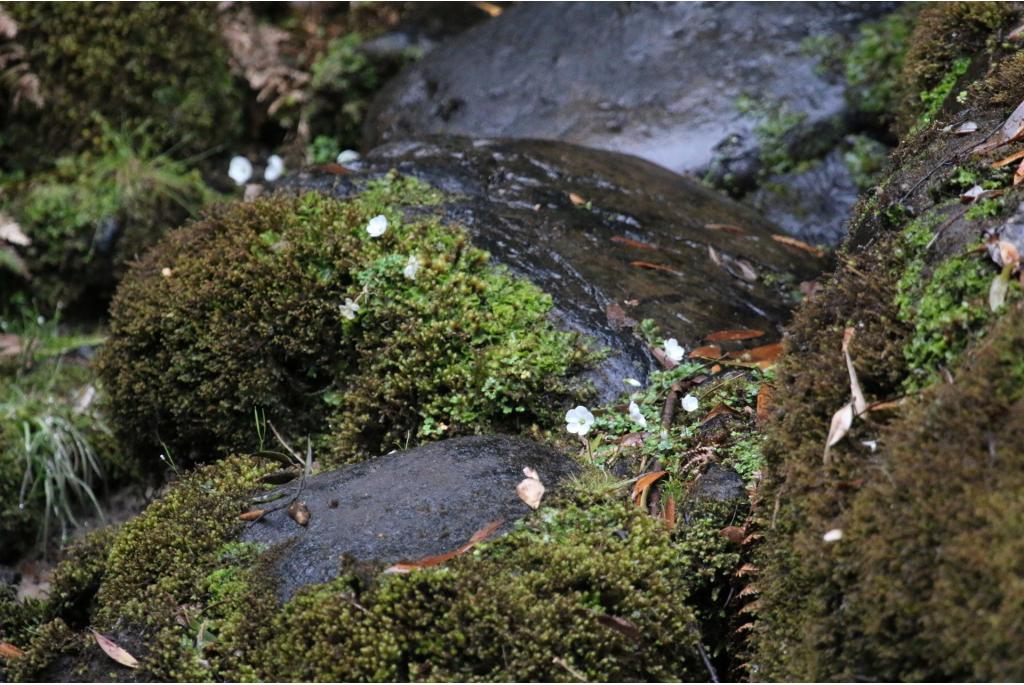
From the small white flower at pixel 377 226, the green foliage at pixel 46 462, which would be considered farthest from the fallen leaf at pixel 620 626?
the green foliage at pixel 46 462

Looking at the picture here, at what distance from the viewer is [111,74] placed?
7086 millimetres

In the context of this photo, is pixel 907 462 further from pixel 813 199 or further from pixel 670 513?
pixel 813 199

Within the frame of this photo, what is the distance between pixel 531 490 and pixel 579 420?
565 mm

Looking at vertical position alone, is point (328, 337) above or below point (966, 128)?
below

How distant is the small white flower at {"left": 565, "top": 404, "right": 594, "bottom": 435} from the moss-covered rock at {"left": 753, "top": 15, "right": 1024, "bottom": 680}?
0.92 m

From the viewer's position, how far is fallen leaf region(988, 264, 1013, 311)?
269 cm

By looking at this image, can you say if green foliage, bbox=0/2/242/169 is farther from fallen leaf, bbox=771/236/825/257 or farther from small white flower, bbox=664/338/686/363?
small white flower, bbox=664/338/686/363

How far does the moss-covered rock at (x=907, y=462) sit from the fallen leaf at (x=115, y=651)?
2030mm

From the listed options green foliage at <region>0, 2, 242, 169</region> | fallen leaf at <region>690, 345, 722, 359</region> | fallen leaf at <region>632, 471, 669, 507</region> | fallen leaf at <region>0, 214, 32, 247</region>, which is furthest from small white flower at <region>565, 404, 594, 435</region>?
green foliage at <region>0, 2, 242, 169</region>

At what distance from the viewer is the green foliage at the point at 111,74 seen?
22.7 feet

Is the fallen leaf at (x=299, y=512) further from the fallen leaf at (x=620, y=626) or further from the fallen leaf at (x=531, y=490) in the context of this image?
the fallen leaf at (x=620, y=626)

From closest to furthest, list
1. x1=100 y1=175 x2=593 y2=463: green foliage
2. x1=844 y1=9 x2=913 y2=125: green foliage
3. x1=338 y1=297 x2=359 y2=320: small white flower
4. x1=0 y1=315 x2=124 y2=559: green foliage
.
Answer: x1=100 y1=175 x2=593 y2=463: green foliage < x1=338 y1=297 x2=359 y2=320: small white flower < x1=0 y1=315 x2=124 y2=559: green foliage < x1=844 y1=9 x2=913 y2=125: green foliage

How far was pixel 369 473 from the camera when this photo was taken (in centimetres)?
362

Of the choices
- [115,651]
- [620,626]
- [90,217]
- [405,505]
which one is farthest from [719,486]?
[90,217]
